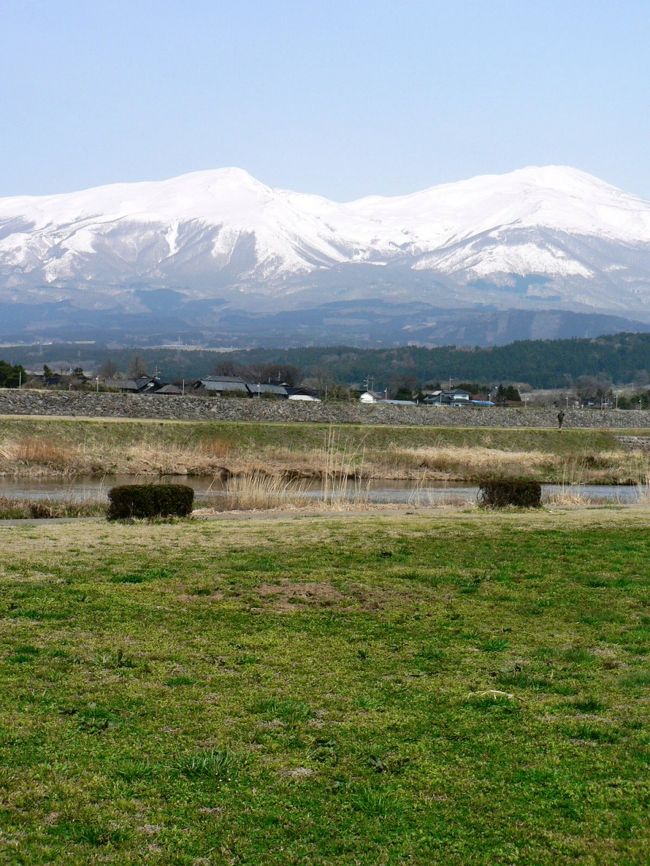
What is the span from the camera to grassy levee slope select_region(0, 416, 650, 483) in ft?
155

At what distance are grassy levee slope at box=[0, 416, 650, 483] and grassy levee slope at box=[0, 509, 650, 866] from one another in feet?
91.3

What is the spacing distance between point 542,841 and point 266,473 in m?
39.6

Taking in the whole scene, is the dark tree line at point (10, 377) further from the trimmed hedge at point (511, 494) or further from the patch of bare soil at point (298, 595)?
the patch of bare soil at point (298, 595)

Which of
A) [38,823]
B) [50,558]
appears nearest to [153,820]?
[38,823]

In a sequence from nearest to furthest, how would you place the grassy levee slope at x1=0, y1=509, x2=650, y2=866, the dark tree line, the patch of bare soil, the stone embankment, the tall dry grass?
the grassy levee slope at x1=0, y1=509, x2=650, y2=866 < the patch of bare soil < the tall dry grass < the stone embankment < the dark tree line

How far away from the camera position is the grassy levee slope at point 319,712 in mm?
6039

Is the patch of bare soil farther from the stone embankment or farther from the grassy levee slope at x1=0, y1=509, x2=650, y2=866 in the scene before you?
the stone embankment

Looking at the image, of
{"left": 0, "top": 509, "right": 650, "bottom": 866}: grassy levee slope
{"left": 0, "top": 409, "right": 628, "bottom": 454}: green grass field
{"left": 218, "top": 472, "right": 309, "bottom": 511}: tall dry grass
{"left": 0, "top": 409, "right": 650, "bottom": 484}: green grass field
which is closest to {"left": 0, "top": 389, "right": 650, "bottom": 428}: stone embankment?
{"left": 0, "top": 409, "right": 628, "bottom": 454}: green grass field

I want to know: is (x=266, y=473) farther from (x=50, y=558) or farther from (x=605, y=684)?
(x=605, y=684)

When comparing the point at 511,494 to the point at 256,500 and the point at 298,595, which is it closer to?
the point at 256,500

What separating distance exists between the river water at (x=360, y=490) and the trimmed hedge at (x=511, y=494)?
4.84 meters

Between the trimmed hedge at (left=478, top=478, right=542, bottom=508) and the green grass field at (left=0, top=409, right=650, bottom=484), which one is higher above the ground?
the trimmed hedge at (left=478, top=478, right=542, bottom=508)

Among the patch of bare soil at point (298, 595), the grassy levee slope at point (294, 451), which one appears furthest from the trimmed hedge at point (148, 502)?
the grassy levee slope at point (294, 451)

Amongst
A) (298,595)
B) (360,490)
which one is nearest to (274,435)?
(360,490)
